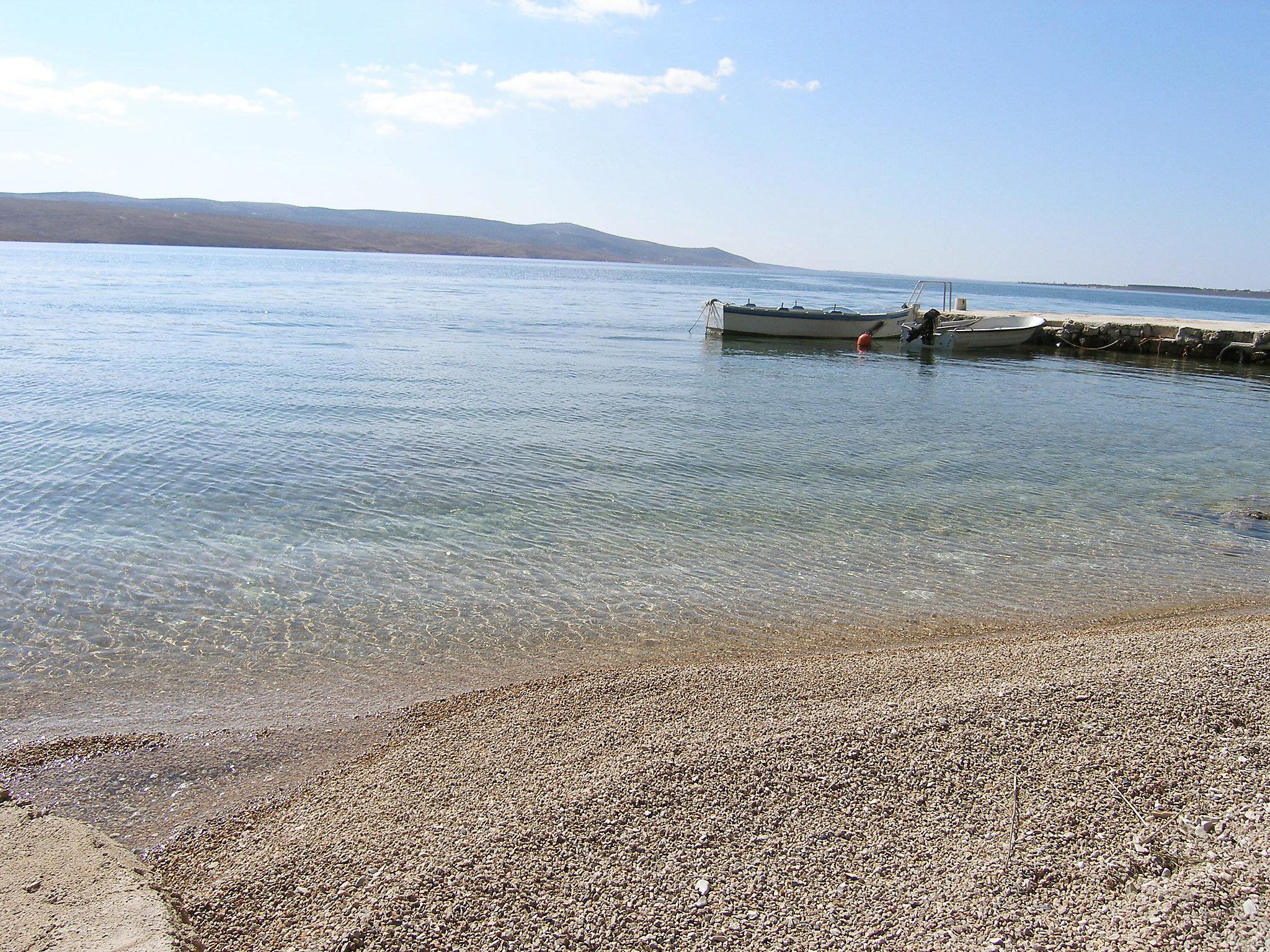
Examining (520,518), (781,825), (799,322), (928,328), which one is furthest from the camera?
(799,322)

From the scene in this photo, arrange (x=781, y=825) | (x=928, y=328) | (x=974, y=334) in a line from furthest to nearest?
(x=928, y=328), (x=974, y=334), (x=781, y=825)

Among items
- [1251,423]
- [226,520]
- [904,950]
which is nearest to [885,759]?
[904,950]

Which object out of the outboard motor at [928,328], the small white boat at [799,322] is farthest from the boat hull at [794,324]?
the outboard motor at [928,328]

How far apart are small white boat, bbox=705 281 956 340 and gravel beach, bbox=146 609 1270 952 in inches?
1368

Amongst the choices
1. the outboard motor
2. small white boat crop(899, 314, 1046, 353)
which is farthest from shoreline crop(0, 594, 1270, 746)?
the outboard motor

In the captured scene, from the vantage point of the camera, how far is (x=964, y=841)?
4.20 meters

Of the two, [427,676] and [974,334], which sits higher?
[974,334]

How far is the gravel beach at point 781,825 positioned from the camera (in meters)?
3.65

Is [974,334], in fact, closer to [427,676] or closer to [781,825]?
[427,676]

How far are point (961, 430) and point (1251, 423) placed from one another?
8.62 meters

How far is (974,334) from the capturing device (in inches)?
1505

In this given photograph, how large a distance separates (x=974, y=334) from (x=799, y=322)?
807 centimetres

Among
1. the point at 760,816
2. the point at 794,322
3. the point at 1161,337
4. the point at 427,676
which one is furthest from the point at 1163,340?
the point at 760,816

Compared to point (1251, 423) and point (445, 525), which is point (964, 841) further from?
point (1251, 423)
